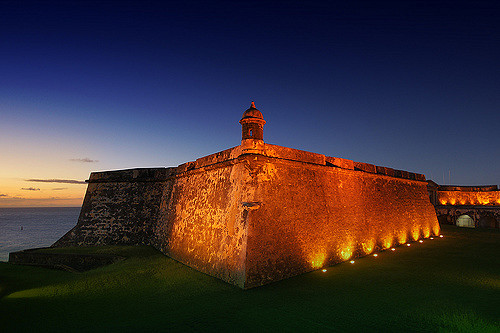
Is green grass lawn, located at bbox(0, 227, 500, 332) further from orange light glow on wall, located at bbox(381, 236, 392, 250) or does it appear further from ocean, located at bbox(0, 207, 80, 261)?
ocean, located at bbox(0, 207, 80, 261)

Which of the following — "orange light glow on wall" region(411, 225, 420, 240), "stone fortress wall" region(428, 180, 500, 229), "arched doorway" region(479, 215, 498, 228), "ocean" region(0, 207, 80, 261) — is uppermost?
"stone fortress wall" region(428, 180, 500, 229)

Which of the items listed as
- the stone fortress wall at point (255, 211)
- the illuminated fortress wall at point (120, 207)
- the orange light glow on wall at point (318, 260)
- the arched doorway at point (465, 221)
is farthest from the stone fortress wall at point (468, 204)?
the illuminated fortress wall at point (120, 207)

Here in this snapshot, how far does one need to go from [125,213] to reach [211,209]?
7.31m

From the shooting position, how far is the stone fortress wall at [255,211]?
25.6 feet

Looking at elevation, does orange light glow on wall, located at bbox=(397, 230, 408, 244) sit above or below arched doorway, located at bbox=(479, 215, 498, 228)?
below

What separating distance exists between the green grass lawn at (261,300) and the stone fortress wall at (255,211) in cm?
71

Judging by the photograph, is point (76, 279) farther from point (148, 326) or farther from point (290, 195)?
point (290, 195)

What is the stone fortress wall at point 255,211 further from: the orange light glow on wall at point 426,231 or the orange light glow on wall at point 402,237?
the orange light glow on wall at point 426,231

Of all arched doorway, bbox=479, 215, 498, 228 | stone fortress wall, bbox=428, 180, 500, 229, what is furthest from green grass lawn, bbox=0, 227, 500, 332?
arched doorway, bbox=479, 215, 498, 228

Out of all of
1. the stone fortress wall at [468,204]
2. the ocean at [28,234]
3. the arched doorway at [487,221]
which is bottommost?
the ocean at [28,234]

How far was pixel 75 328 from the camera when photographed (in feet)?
16.5

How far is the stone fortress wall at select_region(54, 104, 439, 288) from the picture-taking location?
7797 millimetres

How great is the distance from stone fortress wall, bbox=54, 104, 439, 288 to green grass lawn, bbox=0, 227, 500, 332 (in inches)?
28.1

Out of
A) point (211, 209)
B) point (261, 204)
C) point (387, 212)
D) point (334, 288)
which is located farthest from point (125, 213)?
point (387, 212)
